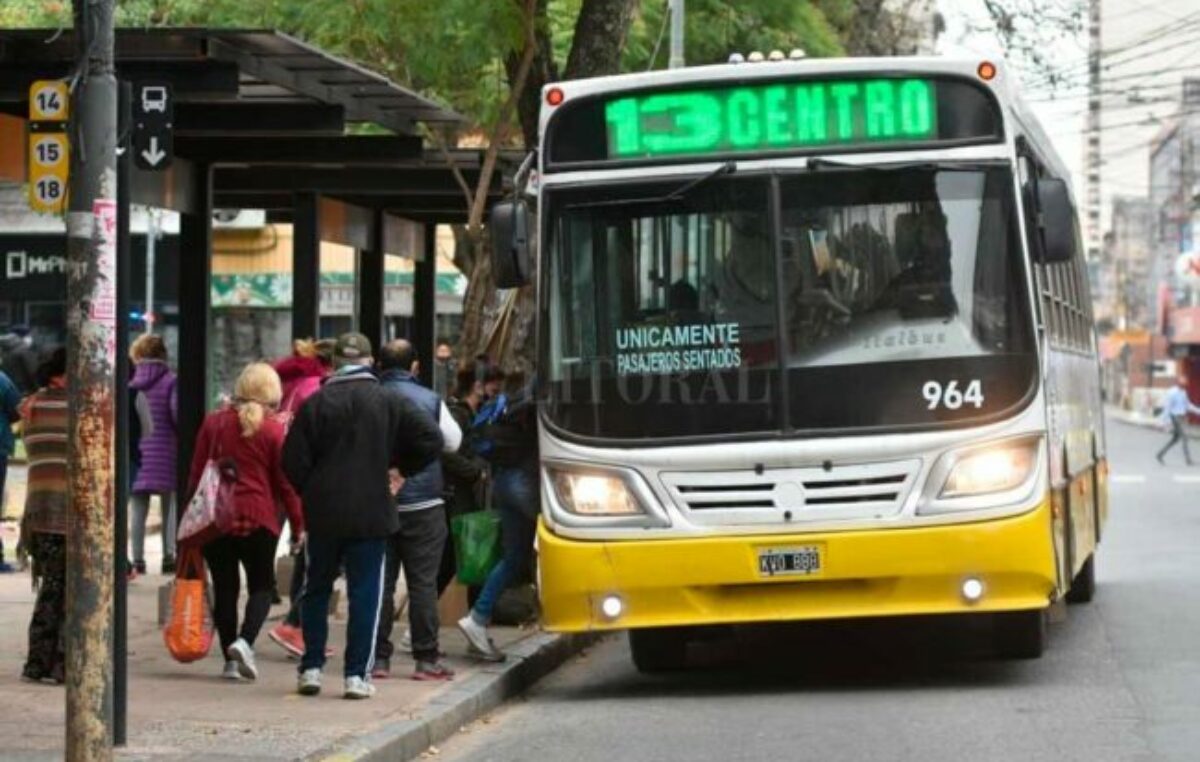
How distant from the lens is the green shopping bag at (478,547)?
14.0m

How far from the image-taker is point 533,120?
1859 centimetres

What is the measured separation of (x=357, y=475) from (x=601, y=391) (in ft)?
4.82

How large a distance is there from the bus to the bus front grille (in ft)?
0.04

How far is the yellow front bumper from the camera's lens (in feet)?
39.4

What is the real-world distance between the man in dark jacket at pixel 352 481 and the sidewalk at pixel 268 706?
33cm

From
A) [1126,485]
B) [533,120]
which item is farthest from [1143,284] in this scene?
[533,120]

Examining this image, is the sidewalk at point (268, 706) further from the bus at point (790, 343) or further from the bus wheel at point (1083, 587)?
the bus wheel at point (1083, 587)

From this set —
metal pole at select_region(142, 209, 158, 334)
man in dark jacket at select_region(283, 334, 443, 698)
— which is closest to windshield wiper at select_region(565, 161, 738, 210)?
man in dark jacket at select_region(283, 334, 443, 698)

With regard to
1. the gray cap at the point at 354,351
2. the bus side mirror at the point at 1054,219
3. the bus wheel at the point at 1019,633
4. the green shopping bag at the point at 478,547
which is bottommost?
the bus wheel at the point at 1019,633

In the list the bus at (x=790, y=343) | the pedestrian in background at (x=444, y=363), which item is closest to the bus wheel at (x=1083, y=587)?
the bus at (x=790, y=343)

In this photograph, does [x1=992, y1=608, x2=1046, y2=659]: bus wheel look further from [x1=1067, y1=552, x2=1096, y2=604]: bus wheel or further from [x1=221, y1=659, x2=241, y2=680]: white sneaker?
[x1=1067, y1=552, x2=1096, y2=604]: bus wheel

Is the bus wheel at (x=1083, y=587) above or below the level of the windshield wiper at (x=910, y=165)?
below

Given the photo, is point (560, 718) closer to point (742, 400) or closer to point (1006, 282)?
point (742, 400)

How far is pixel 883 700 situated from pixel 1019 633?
4.32 feet
